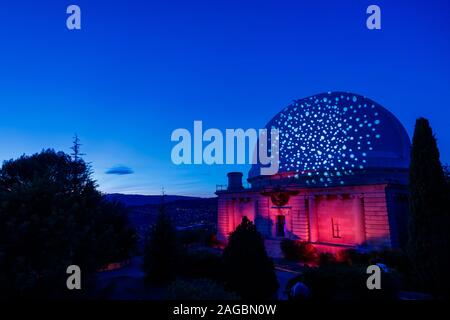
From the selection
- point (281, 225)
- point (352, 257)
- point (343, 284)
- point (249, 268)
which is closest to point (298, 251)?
point (281, 225)

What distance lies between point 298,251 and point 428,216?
12.1 metres

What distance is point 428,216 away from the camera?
48.7ft

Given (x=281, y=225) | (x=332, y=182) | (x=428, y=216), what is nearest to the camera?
(x=428, y=216)

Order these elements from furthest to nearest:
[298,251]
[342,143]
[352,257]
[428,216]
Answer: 1. [342,143]
2. [298,251]
3. [352,257]
4. [428,216]

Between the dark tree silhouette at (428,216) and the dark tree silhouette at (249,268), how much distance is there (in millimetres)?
8298

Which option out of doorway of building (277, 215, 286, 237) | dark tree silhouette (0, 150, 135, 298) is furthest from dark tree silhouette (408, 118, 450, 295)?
dark tree silhouette (0, 150, 135, 298)

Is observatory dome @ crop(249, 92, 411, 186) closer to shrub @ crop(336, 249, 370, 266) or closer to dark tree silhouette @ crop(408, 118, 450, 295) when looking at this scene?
shrub @ crop(336, 249, 370, 266)

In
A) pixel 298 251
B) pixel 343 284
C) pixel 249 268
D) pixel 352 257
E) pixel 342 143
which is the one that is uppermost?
pixel 342 143

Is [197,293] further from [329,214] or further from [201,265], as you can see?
[329,214]

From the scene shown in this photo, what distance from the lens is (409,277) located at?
15.6m

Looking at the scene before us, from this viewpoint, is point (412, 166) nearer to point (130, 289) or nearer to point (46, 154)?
point (130, 289)

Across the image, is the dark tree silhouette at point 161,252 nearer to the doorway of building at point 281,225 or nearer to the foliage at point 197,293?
the foliage at point 197,293

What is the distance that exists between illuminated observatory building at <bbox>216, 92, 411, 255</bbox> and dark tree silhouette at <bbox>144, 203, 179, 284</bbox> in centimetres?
1343
